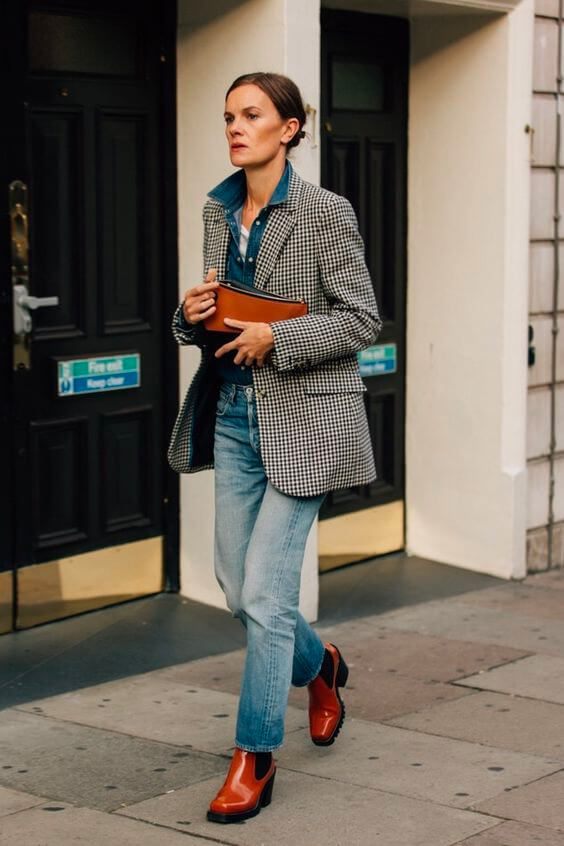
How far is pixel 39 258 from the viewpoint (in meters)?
6.28

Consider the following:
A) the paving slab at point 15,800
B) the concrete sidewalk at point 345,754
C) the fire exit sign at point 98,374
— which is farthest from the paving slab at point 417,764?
the fire exit sign at point 98,374

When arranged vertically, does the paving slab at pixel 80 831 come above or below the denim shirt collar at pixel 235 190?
below

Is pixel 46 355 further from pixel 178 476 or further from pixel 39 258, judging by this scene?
pixel 178 476

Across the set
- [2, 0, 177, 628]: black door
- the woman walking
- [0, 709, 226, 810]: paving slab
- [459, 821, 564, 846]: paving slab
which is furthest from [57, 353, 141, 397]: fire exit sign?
[459, 821, 564, 846]: paving slab

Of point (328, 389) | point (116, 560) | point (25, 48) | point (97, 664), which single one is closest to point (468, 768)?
point (328, 389)

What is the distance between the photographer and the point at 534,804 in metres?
4.58

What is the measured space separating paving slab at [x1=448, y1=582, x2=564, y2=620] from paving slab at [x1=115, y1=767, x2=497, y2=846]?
2.55 metres

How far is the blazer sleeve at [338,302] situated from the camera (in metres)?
4.44

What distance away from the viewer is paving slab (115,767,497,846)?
433cm

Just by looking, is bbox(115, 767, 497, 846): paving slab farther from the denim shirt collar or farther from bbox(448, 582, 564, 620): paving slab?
bbox(448, 582, 564, 620): paving slab

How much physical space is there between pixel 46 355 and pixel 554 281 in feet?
9.19

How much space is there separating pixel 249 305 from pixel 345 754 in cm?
156

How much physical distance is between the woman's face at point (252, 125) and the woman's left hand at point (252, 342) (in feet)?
1.69

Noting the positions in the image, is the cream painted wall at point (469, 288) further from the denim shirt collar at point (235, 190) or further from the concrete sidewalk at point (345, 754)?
the denim shirt collar at point (235, 190)
